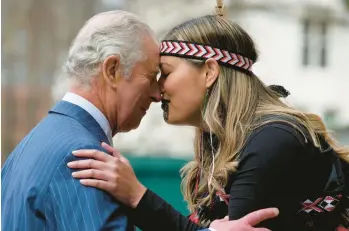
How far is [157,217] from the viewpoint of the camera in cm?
278

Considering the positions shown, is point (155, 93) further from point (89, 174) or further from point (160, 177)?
point (160, 177)

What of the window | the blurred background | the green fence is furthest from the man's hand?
the window

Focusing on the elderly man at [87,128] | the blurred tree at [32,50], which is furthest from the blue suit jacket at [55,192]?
the blurred tree at [32,50]

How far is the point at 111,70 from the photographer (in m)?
2.80

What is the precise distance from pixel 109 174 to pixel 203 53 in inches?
30.7

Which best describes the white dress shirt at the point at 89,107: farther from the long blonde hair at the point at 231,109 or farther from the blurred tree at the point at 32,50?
the blurred tree at the point at 32,50

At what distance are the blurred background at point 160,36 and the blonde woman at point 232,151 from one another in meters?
8.16

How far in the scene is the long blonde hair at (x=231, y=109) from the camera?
9.63 ft

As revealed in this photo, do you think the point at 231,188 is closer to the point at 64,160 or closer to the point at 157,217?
the point at 157,217

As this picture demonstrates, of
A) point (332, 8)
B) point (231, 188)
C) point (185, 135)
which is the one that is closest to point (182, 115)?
point (231, 188)

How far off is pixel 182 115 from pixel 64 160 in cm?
77

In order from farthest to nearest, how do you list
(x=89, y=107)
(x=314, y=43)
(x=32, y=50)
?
(x=314, y=43) < (x=32, y=50) < (x=89, y=107)

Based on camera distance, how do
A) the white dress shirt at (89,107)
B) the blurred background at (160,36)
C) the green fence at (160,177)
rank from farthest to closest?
the blurred background at (160,36) < the green fence at (160,177) < the white dress shirt at (89,107)

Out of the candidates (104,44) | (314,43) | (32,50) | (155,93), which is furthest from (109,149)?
(314,43)
